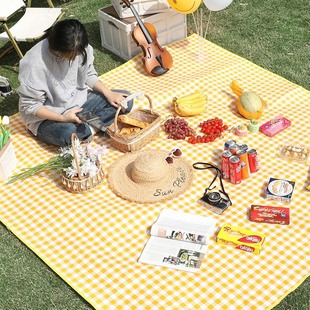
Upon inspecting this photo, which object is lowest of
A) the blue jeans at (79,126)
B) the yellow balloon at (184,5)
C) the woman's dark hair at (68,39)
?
the blue jeans at (79,126)

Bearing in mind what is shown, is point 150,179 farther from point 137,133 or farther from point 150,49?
point 150,49

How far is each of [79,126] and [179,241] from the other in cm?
150

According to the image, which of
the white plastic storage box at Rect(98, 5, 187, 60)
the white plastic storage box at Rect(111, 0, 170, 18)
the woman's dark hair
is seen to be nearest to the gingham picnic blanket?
the white plastic storage box at Rect(98, 5, 187, 60)

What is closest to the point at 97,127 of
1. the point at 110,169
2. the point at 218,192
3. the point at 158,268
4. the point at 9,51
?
the point at 110,169

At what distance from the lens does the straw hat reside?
4.41 m

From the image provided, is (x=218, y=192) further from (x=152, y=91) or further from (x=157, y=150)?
(x=152, y=91)

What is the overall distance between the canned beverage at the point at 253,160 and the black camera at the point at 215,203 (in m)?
0.42

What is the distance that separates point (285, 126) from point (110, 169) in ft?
5.36

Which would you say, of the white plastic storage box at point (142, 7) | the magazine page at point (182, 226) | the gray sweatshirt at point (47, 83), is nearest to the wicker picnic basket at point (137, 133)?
the gray sweatshirt at point (47, 83)

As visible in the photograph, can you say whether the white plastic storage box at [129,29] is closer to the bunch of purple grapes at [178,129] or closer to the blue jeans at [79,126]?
the blue jeans at [79,126]

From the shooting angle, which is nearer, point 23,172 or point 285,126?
point 23,172

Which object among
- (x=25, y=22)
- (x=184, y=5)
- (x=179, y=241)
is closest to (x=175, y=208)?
(x=179, y=241)

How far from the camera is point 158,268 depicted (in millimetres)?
3908

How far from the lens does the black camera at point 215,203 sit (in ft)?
14.1
